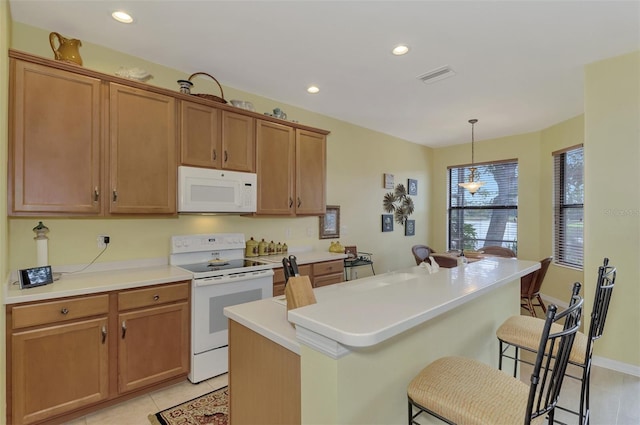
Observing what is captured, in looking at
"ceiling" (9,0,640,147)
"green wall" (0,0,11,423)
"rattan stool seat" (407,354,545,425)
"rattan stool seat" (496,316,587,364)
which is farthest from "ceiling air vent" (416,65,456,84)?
Answer: "green wall" (0,0,11,423)

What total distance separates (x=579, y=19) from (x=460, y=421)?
272 centimetres

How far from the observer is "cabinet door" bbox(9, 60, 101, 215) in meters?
1.99

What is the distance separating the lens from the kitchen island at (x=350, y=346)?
1.01 metres

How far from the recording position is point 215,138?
115 inches

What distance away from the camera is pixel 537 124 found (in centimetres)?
471

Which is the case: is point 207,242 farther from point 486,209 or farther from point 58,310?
point 486,209

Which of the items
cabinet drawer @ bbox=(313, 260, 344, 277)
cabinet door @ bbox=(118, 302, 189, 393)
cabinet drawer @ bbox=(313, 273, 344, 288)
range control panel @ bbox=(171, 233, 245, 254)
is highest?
range control panel @ bbox=(171, 233, 245, 254)

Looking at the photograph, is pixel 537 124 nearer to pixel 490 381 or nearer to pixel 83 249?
pixel 490 381

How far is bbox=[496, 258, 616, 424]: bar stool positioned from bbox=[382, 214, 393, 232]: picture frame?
3.27 metres

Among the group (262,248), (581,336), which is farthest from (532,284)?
(262,248)

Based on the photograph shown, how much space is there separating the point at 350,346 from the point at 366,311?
17 centimetres

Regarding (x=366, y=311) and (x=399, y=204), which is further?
(x=399, y=204)

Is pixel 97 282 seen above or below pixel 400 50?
below

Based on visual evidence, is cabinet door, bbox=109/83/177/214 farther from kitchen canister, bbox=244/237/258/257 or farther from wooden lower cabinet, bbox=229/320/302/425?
wooden lower cabinet, bbox=229/320/302/425
